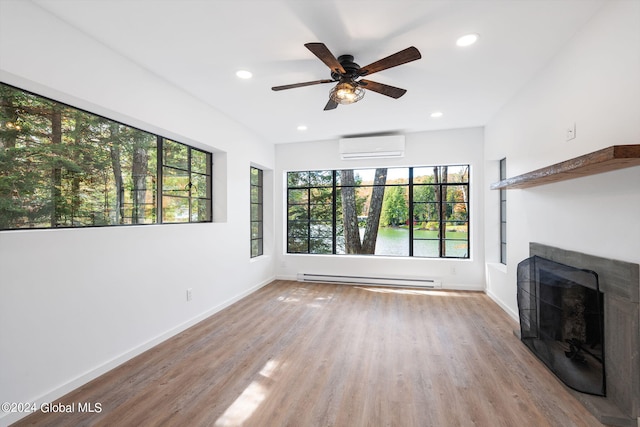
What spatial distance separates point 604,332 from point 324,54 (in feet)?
9.19

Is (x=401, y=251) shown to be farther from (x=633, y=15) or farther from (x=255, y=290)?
(x=633, y=15)

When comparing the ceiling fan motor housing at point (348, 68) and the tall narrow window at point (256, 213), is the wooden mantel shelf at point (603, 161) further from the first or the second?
the tall narrow window at point (256, 213)

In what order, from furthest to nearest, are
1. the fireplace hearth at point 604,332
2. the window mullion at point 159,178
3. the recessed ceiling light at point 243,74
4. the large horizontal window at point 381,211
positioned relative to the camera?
the large horizontal window at point 381,211, the window mullion at point 159,178, the recessed ceiling light at point 243,74, the fireplace hearth at point 604,332

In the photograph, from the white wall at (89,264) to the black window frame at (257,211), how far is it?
153 centimetres

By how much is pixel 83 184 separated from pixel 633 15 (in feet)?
13.4

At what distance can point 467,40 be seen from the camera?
2.29 metres

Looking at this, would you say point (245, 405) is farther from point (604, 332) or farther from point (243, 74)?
point (243, 74)

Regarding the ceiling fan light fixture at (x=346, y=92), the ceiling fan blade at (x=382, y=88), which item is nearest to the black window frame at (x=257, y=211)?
the ceiling fan light fixture at (x=346, y=92)

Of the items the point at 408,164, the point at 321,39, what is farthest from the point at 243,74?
the point at 408,164

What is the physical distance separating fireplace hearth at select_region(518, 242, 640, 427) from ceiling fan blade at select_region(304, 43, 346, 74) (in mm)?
2373

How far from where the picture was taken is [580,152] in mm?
2229

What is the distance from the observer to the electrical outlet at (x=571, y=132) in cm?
231

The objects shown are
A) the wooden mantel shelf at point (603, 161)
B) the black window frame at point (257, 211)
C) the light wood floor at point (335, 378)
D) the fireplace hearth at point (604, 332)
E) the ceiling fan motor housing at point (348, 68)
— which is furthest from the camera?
the black window frame at point (257, 211)

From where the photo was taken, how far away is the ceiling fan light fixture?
96.2 inches
